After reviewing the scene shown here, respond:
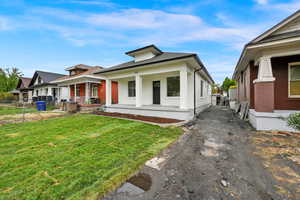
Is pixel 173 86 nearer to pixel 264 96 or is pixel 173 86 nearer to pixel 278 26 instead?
pixel 264 96

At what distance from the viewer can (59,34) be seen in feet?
42.4

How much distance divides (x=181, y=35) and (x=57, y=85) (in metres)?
17.9

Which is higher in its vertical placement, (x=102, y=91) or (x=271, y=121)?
(x=102, y=91)

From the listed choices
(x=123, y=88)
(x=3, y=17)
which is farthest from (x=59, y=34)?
(x=123, y=88)

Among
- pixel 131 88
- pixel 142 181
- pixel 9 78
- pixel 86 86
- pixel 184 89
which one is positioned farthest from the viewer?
pixel 9 78

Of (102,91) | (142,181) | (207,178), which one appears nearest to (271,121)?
(207,178)

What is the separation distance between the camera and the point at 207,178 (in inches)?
88.5

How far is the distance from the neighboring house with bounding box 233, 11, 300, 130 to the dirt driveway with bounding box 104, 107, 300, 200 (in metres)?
2.64

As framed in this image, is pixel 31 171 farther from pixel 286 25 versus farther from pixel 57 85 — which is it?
pixel 57 85

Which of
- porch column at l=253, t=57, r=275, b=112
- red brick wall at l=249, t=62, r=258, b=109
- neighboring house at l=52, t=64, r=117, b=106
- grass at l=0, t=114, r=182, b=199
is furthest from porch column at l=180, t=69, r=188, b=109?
neighboring house at l=52, t=64, r=117, b=106

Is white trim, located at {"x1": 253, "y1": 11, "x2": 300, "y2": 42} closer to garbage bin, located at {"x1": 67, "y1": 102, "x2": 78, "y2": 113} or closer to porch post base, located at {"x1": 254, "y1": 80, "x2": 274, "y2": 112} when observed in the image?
porch post base, located at {"x1": 254, "y1": 80, "x2": 274, "y2": 112}

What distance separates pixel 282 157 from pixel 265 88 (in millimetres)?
3474

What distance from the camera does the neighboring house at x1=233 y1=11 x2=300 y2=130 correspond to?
16.5 ft

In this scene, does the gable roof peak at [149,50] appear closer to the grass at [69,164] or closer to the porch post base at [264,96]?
the porch post base at [264,96]
